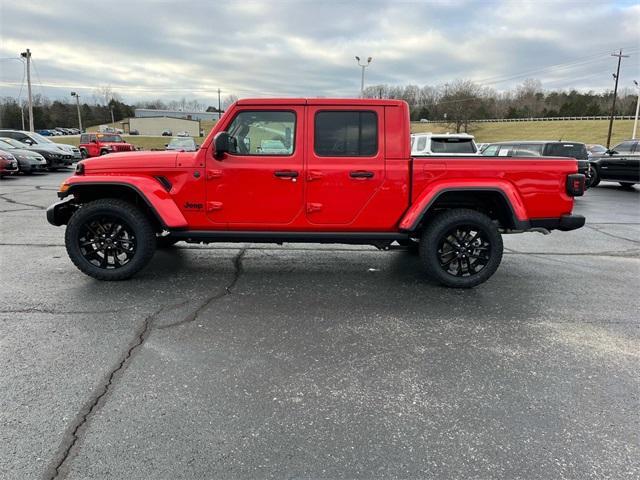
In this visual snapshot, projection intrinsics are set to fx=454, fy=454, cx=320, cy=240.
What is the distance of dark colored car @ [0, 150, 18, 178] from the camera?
1566 centimetres

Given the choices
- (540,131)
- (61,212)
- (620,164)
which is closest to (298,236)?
(61,212)

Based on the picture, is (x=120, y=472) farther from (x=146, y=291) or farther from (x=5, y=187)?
(x=5, y=187)

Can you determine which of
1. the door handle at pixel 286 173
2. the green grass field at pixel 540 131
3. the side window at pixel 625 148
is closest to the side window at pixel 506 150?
the side window at pixel 625 148

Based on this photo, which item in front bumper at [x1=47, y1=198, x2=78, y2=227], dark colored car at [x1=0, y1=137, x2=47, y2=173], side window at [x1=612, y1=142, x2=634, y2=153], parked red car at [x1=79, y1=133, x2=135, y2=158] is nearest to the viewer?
front bumper at [x1=47, y1=198, x2=78, y2=227]

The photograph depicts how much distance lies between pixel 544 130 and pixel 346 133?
85152mm

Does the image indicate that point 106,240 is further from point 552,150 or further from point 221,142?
point 552,150

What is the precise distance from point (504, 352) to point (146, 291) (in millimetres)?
3523

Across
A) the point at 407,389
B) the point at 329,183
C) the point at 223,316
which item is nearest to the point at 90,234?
the point at 223,316

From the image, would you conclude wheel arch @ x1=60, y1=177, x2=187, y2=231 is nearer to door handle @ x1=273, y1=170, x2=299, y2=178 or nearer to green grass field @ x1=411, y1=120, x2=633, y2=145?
door handle @ x1=273, y1=170, x2=299, y2=178

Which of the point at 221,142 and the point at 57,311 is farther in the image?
the point at 221,142

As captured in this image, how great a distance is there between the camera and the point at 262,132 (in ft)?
16.3

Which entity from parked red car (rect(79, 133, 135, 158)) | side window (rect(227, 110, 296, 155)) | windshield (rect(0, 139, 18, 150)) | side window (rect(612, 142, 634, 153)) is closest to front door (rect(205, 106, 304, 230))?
side window (rect(227, 110, 296, 155))

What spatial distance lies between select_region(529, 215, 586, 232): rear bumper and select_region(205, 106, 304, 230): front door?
2635mm

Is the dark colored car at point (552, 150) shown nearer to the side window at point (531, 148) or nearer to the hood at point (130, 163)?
the side window at point (531, 148)
